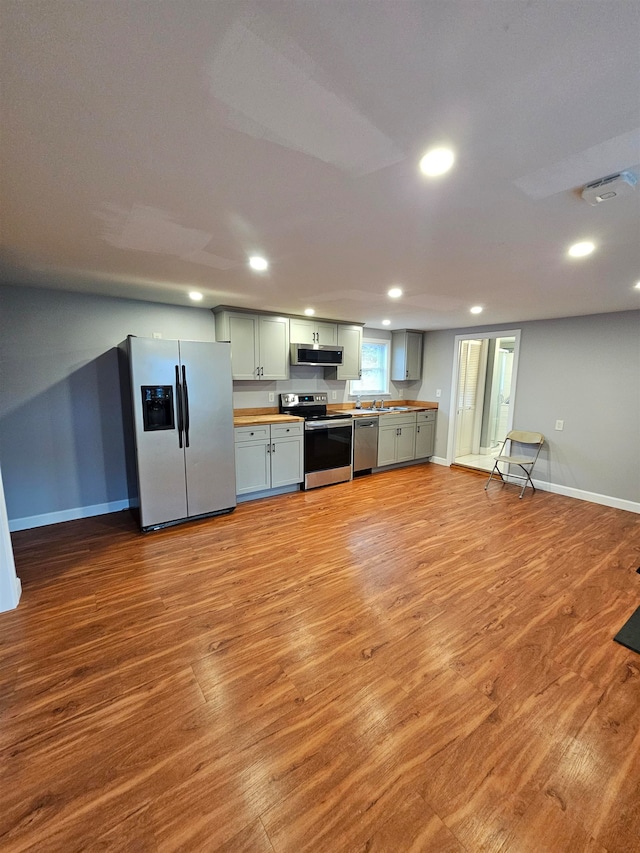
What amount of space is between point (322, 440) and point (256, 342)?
154cm

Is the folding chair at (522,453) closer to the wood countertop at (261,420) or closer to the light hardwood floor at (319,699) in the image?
the light hardwood floor at (319,699)

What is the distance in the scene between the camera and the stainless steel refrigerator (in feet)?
10.5

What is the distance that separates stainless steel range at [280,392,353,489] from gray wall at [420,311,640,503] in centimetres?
252

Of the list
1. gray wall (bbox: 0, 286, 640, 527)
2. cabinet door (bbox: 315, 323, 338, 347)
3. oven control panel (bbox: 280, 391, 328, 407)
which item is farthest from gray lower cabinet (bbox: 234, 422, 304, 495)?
cabinet door (bbox: 315, 323, 338, 347)

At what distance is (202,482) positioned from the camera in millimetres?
3594

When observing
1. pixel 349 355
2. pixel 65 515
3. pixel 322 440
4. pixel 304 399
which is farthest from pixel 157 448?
pixel 349 355

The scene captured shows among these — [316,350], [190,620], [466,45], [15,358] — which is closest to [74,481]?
[15,358]

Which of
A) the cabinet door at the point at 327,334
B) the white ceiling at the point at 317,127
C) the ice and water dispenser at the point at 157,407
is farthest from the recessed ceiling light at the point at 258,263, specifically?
the cabinet door at the point at 327,334

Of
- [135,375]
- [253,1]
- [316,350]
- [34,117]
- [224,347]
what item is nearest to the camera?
[253,1]

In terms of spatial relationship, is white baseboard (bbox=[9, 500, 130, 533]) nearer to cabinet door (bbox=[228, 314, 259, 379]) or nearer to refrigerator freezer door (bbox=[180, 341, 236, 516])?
refrigerator freezer door (bbox=[180, 341, 236, 516])

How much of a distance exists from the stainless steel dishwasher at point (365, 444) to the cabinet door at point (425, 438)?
1005 mm

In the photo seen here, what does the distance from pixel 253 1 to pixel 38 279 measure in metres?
3.19

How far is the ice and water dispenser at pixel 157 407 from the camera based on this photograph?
10.6 feet

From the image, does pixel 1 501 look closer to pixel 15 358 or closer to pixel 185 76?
pixel 15 358
